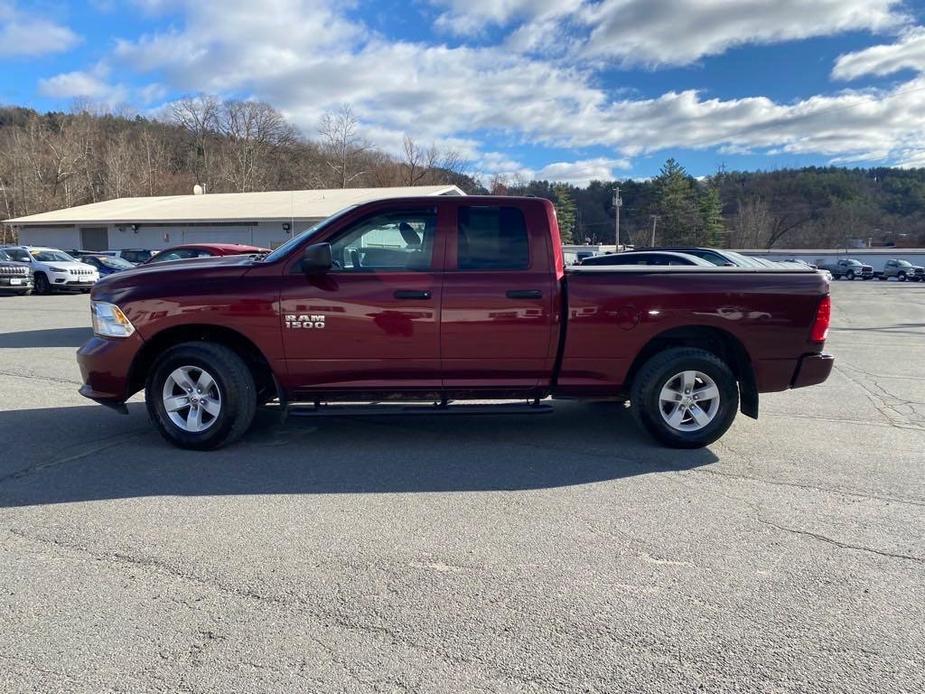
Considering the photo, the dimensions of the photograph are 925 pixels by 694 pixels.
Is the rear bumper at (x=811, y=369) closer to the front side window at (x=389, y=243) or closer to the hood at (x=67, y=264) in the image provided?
the front side window at (x=389, y=243)

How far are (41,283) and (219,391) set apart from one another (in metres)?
21.0

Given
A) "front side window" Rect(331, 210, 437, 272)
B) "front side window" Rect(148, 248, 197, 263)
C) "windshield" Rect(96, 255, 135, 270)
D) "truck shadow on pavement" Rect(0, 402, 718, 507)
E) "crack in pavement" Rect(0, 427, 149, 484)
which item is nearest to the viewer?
"truck shadow on pavement" Rect(0, 402, 718, 507)

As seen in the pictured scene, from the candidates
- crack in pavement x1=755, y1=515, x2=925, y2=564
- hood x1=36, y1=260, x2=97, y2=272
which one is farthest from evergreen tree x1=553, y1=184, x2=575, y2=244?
crack in pavement x1=755, y1=515, x2=925, y2=564

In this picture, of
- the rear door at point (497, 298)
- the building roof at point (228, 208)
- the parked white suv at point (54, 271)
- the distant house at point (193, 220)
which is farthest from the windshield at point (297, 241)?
the building roof at point (228, 208)

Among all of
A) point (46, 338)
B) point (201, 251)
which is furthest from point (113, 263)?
point (46, 338)

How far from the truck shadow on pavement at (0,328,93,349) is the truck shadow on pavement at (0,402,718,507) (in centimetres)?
512

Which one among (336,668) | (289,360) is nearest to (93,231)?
(289,360)

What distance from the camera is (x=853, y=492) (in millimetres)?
4387

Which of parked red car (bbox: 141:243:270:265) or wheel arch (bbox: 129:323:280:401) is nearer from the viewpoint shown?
wheel arch (bbox: 129:323:280:401)

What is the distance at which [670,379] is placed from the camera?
5117 millimetres

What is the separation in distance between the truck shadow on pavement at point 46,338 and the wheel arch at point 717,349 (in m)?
9.48

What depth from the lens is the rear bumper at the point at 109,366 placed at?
502cm

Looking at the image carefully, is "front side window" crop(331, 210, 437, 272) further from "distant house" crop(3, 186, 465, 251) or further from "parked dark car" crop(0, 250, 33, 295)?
"distant house" crop(3, 186, 465, 251)

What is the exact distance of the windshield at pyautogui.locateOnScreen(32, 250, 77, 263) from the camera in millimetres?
21766
